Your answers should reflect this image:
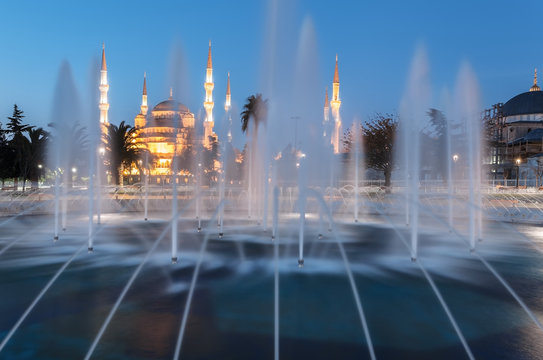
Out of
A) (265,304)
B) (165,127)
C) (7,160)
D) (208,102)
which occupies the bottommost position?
(265,304)

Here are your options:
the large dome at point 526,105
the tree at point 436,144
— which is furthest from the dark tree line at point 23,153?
the large dome at point 526,105

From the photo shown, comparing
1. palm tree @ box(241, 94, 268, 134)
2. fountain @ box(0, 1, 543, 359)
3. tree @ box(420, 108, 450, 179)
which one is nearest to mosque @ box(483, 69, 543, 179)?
tree @ box(420, 108, 450, 179)

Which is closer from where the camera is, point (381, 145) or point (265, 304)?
A: point (265, 304)

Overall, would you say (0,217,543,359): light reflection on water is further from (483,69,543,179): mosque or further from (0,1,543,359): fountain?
(483,69,543,179): mosque

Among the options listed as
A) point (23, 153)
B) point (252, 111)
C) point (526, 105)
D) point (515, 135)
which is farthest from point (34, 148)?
point (526, 105)

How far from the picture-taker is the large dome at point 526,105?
87.0 m

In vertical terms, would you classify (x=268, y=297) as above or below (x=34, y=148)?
below

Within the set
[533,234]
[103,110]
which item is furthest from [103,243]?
[103,110]

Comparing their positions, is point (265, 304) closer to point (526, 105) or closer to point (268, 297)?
point (268, 297)

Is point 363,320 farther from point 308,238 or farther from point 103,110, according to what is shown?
point 103,110

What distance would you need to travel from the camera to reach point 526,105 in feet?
288

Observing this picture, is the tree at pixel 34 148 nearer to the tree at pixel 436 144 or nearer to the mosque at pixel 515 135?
the tree at pixel 436 144

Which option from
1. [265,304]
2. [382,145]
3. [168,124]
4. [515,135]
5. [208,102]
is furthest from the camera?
[168,124]

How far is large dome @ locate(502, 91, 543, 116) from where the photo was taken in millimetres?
87000
